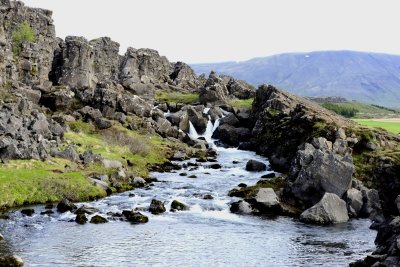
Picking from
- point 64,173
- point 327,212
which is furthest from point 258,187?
point 64,173

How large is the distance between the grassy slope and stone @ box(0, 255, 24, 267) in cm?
2045

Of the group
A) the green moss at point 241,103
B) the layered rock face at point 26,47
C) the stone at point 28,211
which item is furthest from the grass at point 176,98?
the stone at point 28,211

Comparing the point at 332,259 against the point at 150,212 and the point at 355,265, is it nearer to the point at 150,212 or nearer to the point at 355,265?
the point at 355,265

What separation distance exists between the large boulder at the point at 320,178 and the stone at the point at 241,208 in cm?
768

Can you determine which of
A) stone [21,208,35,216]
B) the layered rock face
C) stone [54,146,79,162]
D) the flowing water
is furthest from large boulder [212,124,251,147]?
stone [21,208,35,216]

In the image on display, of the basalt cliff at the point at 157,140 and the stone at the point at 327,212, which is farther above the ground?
the basalt cliff at the point at 157,140


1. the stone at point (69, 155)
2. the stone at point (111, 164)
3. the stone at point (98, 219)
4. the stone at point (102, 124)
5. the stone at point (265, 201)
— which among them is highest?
the stone at point (102, 124)

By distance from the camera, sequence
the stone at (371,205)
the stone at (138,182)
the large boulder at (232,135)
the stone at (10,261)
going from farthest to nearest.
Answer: the large boulder at (232,135)
the stone at (138,182)
the stone at (371,205)
the stone at (10,261)

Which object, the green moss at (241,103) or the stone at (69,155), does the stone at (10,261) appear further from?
the green moss at (241,103)

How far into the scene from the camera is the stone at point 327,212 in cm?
6206

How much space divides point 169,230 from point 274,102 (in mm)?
81325

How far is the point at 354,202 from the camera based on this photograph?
66875 mm

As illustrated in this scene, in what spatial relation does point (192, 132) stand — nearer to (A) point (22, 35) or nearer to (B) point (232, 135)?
(B) point (232, 135)

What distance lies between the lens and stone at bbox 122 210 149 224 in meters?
58.7
